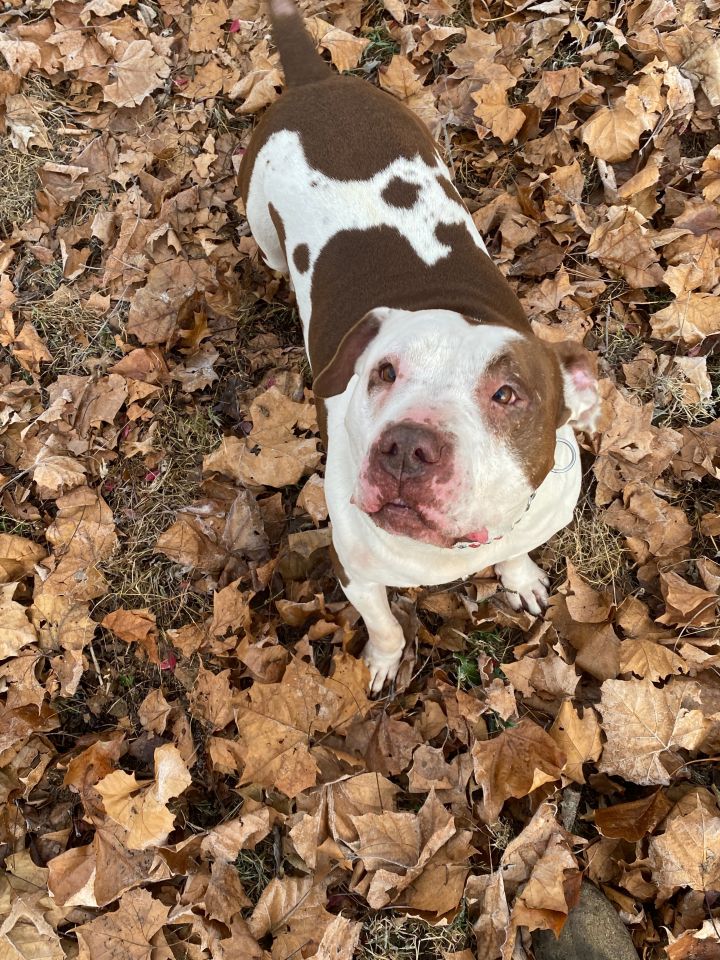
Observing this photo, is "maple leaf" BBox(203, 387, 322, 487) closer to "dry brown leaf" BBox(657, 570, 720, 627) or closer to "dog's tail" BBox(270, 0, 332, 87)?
"dog's tail" BBox(270, 0, 332, 87)

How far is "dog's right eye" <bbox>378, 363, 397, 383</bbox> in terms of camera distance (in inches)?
99.3

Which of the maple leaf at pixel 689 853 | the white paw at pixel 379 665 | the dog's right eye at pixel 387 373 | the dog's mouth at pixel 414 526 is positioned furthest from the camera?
the white paw at pixel 379 665

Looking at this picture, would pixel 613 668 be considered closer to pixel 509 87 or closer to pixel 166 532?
pixel 166 532

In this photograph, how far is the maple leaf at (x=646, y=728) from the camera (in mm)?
3145

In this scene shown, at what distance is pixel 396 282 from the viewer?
3182 mm

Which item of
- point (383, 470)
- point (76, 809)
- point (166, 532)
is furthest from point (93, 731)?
point (383, 470)

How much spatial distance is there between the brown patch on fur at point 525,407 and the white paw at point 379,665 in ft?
4.83

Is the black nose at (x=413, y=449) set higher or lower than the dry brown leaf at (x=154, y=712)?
higher

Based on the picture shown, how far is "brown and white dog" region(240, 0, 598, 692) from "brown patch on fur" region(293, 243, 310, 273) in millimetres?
11

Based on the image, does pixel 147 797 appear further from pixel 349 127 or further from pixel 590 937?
pixel 349 127

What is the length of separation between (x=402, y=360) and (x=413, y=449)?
430 mm

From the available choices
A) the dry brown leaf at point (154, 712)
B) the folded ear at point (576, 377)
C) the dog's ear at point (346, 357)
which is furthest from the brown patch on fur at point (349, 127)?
the dry brown leaf at point (154, 712)

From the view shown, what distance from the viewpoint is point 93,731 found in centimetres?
388

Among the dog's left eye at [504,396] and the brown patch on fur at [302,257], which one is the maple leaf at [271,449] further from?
the dog's left eye at [504,396]
